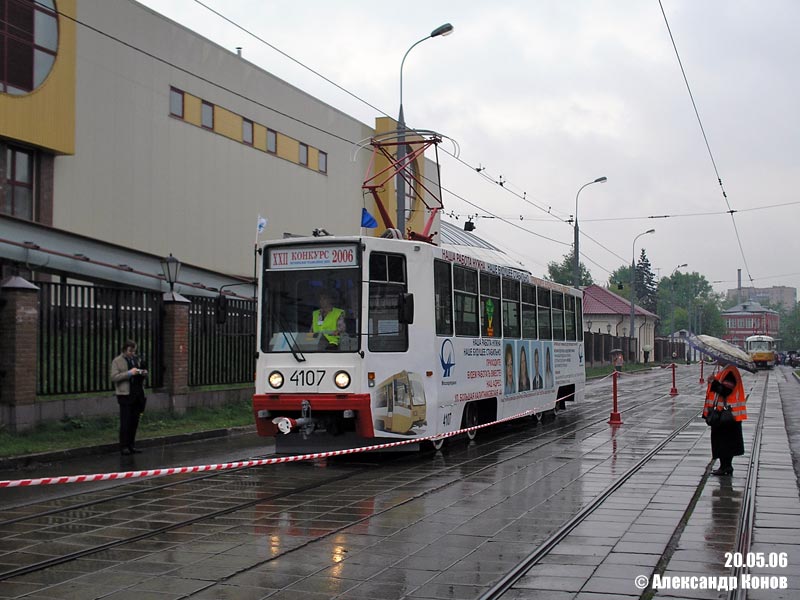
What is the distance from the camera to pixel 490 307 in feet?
52.4

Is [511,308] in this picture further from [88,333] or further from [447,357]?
[88,333]

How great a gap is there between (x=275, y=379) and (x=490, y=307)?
185 inches

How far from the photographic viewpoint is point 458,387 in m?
14.4

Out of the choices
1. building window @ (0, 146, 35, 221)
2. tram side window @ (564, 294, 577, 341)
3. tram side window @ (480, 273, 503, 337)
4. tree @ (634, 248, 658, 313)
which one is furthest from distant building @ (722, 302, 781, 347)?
tram side window @ (480, 273, 503, 337)

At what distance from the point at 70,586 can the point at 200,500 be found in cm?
363

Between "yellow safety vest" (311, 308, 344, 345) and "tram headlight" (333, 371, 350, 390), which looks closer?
"tram headlight" (333, 371, 350, 390)

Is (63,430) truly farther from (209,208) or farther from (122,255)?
(209,208)

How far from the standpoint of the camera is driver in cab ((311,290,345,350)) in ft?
41.0

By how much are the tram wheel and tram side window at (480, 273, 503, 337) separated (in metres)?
1.22

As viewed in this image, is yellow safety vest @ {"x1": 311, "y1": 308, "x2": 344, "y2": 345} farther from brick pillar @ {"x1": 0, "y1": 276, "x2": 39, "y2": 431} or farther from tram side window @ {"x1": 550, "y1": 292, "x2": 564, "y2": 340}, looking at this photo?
tram side window @ {"x1": 550, "y1": 292, "x2": 564, "y2": 340}

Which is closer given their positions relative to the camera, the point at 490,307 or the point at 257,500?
the point at 257,500

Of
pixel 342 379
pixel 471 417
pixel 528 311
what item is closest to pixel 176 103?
pixel 528 311

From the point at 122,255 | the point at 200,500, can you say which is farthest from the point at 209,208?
the point at 200,500

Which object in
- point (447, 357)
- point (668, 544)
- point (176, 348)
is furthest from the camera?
point (176, 348)
